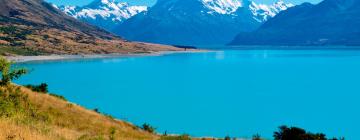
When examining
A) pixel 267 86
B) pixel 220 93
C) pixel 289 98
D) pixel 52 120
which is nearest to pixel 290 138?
pixel 52 120

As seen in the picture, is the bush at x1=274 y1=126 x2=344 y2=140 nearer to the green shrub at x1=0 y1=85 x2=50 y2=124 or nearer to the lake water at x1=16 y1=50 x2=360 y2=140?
the green shrub at x1=0 y1=85 x2=50 y2=124

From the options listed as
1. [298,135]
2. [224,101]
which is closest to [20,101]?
[298,135]

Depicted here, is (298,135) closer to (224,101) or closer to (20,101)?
(20,101)

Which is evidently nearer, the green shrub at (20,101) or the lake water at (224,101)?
the green shrub at (20,101)

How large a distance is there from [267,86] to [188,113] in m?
64.9

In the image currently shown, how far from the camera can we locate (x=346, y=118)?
10062 centimetres

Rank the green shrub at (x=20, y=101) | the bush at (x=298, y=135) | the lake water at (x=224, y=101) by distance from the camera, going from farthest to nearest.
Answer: the lake water at (x=224, y=101), the bush at (x=298, y=135), the green shrub at (x=20, y=101)

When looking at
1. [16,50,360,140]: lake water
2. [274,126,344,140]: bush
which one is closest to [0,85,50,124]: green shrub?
[16,50,360,140]: lake water

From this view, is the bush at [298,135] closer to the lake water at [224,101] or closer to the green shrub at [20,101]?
the green shrub at [20,101]

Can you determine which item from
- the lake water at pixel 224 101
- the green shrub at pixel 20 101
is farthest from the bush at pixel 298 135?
the lake water at pixel 224 101

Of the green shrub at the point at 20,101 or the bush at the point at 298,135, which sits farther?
the bush at the point at 298,135

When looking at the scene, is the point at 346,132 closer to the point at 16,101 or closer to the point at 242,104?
the point at 242,104

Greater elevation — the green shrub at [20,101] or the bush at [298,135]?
the green shrub at [20,101]

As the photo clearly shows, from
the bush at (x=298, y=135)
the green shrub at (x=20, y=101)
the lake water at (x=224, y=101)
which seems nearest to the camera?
the green shrub at (x=20, y=101)
